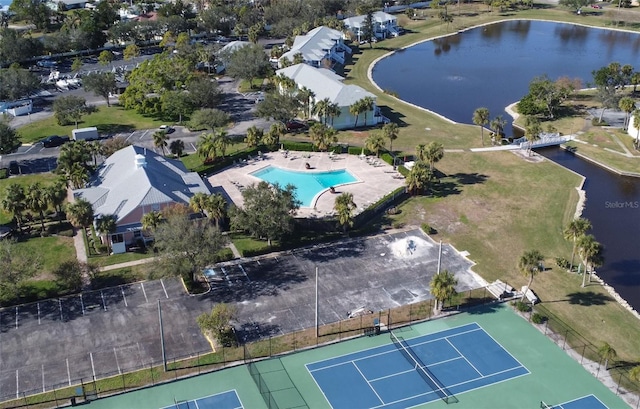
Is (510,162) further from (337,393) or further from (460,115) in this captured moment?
(337,393)

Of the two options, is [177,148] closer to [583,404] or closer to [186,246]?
[186,246]

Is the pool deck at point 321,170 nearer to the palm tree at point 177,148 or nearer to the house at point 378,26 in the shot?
the palm tree at point 177,148

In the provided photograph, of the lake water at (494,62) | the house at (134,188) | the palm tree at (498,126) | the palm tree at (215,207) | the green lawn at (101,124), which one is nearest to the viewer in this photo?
the palm tree at (215,207)

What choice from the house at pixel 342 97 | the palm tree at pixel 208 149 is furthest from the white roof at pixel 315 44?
the palm tree at pixel 208 149

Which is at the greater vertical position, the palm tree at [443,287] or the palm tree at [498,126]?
the palm tree at [498,126]

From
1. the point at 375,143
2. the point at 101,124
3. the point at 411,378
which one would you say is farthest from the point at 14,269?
the point at 101,124

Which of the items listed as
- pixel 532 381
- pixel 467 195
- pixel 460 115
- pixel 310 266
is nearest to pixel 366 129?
pixel 460 115

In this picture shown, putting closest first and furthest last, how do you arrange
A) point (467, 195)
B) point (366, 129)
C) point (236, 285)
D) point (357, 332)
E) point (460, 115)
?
point (357, 332), point (236, 285), point (467, 195), point (366, 129), point (460, 115)
